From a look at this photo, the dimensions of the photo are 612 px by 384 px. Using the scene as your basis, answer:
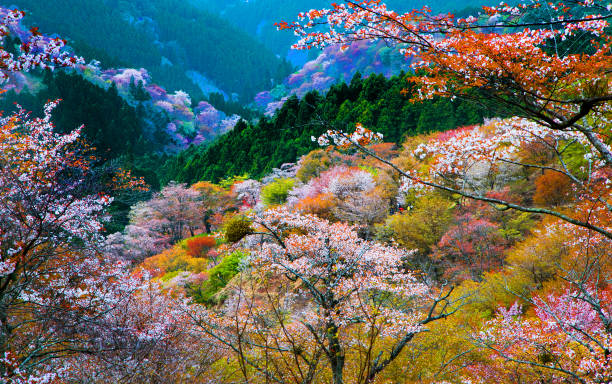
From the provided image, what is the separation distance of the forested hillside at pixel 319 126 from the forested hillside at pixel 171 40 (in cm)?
5164

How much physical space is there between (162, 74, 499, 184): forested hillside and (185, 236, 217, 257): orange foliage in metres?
11.2

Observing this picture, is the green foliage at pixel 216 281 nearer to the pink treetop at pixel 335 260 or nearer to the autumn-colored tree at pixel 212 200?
the pink treetop at pixel 335 260

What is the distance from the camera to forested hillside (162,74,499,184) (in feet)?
87.1

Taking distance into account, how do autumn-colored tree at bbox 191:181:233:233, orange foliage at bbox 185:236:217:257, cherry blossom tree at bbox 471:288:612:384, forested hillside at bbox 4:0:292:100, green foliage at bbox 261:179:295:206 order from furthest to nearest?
1. forested hillside at bbox 4:0:292:100
2. autumn-colored tree at bbox 191:181:233:233
3. orange foliage at bbox 185:236:217:257
4. green foliage at bbox 261:179:295:206
5. cherry blossom tree at bbox 471:288:612:384

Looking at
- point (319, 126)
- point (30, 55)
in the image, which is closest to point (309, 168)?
point (319, 126)

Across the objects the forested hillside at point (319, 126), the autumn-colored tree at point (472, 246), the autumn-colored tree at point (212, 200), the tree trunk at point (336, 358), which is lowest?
the tree trunk at point (336, 358)

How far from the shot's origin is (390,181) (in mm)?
20922

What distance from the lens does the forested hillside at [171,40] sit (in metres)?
80.6

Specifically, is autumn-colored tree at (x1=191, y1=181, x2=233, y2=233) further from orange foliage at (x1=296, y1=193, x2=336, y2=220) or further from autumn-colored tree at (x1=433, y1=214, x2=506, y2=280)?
autumn-colored tree at (x1=433, y1=214, x2=506, y2=280)

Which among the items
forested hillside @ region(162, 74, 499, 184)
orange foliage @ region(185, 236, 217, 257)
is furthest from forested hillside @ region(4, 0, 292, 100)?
orange foliage @ region(185, 236, 217, 257)

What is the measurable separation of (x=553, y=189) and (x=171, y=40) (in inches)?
4596

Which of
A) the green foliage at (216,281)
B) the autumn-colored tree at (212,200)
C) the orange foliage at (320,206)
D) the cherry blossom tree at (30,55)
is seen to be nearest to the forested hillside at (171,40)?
the autumn-colored tree at (212,200)

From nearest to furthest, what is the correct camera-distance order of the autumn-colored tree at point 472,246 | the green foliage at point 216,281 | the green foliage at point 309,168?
1. the autumn-colored tree at point 472,246
2. the green foliage at point 216,281
3. the green foliage at point 309,168

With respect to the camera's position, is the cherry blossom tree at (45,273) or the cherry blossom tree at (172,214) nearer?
the cherry blossom tree at (45,273)
